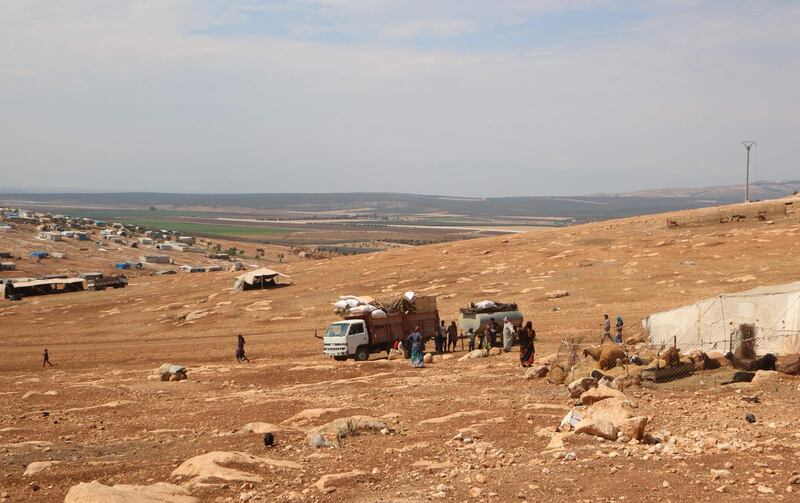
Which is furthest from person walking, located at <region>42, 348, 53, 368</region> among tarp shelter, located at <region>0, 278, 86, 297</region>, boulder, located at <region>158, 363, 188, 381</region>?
tarp shelter, located at <region>0, 278, 86, 297</region>

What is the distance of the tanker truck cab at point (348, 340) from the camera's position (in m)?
33.2

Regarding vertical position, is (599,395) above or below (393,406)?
above

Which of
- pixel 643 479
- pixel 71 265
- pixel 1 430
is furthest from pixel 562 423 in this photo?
pixel 71 265

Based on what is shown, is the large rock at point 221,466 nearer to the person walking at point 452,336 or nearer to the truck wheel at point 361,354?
the truck wheel at point 361,354

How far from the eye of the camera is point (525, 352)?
26000mm

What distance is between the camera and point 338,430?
17281mm

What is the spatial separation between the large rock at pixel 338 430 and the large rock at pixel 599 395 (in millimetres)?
4671

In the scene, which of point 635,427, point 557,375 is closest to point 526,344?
point 557,375

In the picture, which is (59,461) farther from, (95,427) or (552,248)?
(552,248)

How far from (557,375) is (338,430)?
765 centimetres

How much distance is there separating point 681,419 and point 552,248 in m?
47.8

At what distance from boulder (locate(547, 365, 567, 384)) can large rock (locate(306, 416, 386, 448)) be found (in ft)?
20.8

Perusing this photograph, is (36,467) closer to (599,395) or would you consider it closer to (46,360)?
(599,395)

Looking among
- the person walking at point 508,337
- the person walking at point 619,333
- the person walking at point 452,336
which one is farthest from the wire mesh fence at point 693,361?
the person walking at point 452,336
